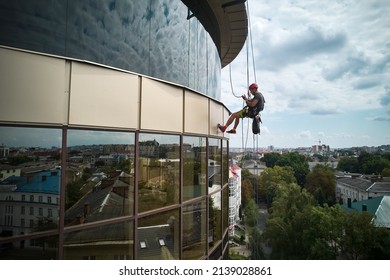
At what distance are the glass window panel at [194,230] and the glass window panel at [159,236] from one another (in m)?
0.39

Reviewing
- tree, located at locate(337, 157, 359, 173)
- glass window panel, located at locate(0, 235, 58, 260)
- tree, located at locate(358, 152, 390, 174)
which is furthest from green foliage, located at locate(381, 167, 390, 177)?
glass window panel, located at locate(0, 235, 58, 260)

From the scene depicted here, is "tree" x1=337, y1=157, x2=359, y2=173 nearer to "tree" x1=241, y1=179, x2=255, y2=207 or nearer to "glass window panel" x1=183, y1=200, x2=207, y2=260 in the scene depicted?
"tree" x1=241, y1=179, x2=255, y2=207

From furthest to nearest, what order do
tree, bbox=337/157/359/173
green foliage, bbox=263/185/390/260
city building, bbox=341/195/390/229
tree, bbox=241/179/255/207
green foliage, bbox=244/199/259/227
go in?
1. tree, bbox=337/157/359/173
2. tree, bbox=241/179/255/207
3. green foliage, bbox=244/199/259/227
4. city building, bbox=341/195/390/229
5. green foliage, bbox=263/185/390/260

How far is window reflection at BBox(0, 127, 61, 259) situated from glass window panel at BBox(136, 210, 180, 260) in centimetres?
196

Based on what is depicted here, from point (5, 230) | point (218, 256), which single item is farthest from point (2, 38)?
point (218, 256)

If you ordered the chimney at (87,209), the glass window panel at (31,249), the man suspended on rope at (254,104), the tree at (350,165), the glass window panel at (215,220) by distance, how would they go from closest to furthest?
1. the glass window panel at (31,249)
2. the chimney at (87,209)
3. the man suspended on rope at (254,104)
4. the glass window panel at (215,220)
5. the tree at (350,165)

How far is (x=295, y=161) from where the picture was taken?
10112cm

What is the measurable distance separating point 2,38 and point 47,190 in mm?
2700

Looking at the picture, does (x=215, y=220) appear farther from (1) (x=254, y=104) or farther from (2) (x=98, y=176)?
(2) (x=98, y=176)

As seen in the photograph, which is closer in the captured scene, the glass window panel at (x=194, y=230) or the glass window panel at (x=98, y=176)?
the glass window panel at (x=98, y=176)

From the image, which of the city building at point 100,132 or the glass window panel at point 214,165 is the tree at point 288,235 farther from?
the city building at point 100,132

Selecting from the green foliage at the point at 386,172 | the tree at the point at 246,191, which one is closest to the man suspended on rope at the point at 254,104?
the tree at the point at 246,191

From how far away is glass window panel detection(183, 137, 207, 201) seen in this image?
302 inches

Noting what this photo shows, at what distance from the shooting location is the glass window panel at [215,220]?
9.27 metres
